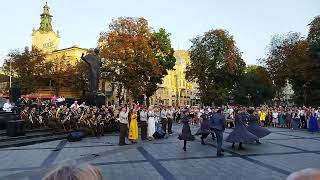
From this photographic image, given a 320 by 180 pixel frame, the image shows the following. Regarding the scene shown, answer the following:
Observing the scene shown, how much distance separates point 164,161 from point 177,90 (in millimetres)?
91023

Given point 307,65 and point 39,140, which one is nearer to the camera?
point 39,140

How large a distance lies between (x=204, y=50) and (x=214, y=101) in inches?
322

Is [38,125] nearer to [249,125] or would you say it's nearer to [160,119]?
[160,119]

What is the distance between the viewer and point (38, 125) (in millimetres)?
23844

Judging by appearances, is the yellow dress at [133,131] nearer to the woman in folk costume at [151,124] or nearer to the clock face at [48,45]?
the woman in folk costume at [151,124]

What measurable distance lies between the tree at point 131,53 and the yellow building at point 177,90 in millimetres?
47174

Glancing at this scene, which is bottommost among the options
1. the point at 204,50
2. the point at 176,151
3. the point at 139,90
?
the point at 176,151

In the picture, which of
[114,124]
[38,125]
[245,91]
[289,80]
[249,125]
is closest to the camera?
[249,125]

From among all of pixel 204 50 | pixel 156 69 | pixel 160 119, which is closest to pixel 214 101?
pixel 204 50

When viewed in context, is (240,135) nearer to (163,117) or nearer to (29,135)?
(163,117)

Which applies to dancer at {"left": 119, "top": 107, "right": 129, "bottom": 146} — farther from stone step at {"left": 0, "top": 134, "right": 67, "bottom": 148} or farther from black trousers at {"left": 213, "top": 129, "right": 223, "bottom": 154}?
black trousers at {"left": 213, "top": 129, "right": 223, "bottom": 154}

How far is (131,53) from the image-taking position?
52.8 metres

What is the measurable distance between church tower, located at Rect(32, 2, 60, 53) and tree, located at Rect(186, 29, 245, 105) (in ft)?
153

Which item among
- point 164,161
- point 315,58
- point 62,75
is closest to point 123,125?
point 164,161
